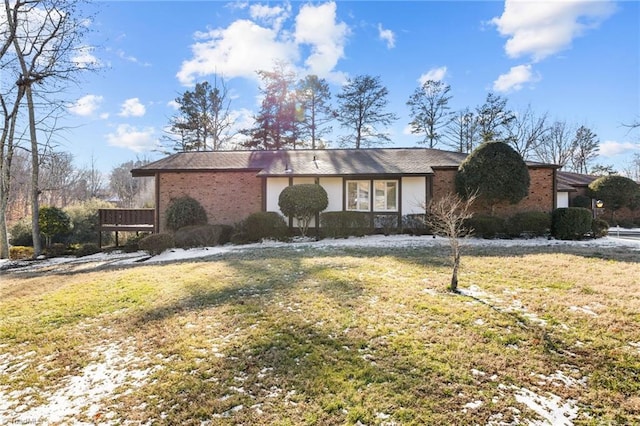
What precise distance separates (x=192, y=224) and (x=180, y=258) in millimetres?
4172

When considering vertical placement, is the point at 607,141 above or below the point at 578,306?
above

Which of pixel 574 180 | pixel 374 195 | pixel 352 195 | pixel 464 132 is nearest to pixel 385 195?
pixel 374 195

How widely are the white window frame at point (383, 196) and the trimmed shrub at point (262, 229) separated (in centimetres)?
426

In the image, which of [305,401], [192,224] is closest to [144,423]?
[305,401]

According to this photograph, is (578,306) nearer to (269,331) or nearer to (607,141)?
(269,331)

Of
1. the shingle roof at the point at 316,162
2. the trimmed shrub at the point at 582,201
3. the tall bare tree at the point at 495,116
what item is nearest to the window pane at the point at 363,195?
the shingle roof at the point at 316,162

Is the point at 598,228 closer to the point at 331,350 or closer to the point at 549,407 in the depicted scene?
the point at 549,407

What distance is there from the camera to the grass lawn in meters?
2.89

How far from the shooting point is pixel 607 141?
31.6 metres

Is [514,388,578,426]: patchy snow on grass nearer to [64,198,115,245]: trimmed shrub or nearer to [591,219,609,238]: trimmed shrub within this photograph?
[591,219,609,238]: trimmed shrub

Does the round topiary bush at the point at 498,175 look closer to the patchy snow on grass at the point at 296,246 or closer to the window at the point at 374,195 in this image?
the patchy snow on grass at the point at 296,246

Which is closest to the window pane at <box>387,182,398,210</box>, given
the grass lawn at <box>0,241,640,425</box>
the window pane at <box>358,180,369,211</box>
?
the window pane at <box>358,180,369,211</box>

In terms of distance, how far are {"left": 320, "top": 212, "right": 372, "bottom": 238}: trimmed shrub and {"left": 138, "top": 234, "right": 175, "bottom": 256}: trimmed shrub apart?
19.8 feet

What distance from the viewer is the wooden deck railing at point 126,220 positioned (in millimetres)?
14430
